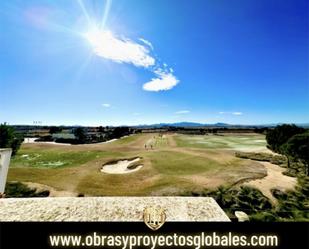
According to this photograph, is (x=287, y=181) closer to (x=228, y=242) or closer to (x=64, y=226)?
(x=228, y=242)

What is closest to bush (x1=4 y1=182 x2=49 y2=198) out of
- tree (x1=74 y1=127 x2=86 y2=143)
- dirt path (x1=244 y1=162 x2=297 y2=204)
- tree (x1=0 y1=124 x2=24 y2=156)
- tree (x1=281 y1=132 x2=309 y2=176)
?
tree (x1=0 y1=124 x2=24 y2=156)

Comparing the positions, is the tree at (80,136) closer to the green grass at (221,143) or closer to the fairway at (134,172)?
the fairway at (134,172)

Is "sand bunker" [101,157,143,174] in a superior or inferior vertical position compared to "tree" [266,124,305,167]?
inferior

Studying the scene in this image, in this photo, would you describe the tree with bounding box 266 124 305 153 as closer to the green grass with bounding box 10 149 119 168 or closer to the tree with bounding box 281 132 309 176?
the tree with bounding box 281 132 309 176

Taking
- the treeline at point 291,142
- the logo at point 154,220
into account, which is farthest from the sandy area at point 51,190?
the treeline at point 291,142

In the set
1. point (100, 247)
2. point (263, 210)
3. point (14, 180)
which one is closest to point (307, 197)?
point (263, 210)

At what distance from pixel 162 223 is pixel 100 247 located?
1924mm

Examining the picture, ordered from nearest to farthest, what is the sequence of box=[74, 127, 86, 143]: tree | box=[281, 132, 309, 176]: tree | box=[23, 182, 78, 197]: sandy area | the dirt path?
box=[23, 182, 78, 197]: sandy area, the dirt path, box=[281, 132, 309, 176]: tree, box=[74, 127, 86, 143]: tree

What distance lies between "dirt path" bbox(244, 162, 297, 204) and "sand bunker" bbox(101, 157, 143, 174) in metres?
12.0

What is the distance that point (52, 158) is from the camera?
32219 mm

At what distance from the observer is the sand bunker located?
87.6 ft

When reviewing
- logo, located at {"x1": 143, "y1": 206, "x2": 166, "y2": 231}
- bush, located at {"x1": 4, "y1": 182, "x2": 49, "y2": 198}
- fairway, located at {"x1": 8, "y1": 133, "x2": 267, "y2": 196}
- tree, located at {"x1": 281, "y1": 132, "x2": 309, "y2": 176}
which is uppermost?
tree, located at {"x1": 281, "y1": 132, "x2": 309, "y2": 176}

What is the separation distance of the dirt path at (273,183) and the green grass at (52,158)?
62.1 ft

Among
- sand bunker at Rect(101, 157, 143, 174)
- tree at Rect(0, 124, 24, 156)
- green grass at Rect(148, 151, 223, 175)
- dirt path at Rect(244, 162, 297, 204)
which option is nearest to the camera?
dirt path at Rect(244, 162, 297, 204)
